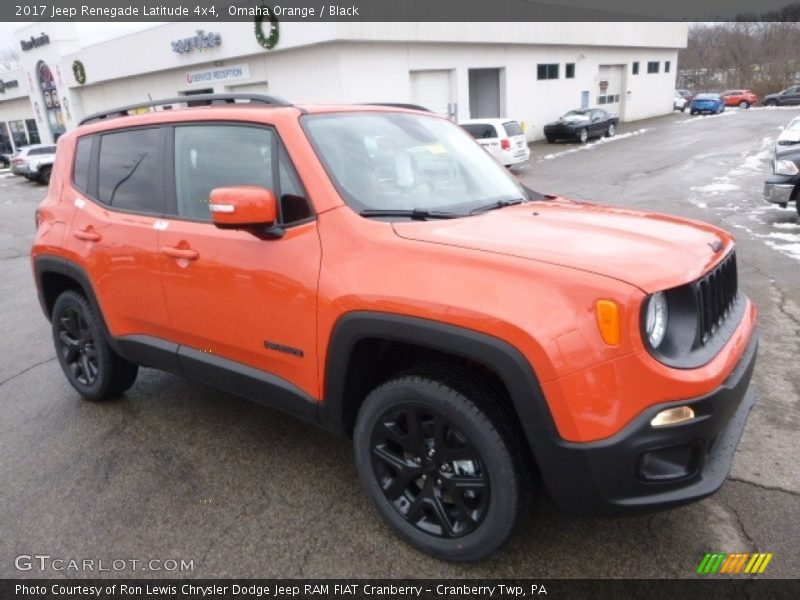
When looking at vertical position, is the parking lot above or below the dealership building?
below

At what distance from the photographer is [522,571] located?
2.47 m

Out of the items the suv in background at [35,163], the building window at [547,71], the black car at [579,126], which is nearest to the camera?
the suv in background at [35,163]

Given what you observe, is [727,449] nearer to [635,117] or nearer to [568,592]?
[568,592]

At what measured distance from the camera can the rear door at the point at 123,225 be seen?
334 cm

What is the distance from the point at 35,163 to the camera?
2416 cm

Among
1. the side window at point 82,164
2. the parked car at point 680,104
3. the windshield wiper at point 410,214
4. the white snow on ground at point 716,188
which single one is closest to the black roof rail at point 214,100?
the side window at point 82,164

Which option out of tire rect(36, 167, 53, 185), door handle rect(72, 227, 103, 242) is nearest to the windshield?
door handle rect(72, 227, 103, 242)

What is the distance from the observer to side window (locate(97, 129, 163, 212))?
133 inches

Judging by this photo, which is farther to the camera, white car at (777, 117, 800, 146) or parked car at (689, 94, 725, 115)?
parked car at (689, 94, 725, 115)

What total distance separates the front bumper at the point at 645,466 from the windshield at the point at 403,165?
4.16 feet

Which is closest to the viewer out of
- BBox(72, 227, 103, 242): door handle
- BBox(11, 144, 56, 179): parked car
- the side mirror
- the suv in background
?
the side mirror

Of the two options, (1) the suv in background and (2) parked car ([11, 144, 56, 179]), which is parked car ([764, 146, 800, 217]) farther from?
(2) parked car ([11, 144, 56, 179])

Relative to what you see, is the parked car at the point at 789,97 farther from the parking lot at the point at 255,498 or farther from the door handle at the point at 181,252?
the door handle at the point at 181,252

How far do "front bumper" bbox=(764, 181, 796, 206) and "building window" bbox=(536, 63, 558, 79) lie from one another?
2114 cm
